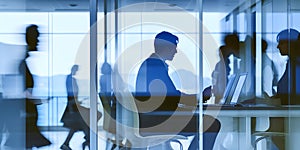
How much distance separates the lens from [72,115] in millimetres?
3619

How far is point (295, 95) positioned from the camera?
3984 millimetres

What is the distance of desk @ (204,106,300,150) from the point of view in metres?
3.78

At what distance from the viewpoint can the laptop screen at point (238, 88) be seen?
149 inches

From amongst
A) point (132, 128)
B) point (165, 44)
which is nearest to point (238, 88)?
point (165, 44)

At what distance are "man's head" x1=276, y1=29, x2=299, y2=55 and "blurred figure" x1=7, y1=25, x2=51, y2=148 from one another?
190 centimetres

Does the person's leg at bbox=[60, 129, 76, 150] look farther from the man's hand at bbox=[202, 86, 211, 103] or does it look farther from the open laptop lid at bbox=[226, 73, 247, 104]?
the open laptop lid at bbox=[226, 73, 247, 104]

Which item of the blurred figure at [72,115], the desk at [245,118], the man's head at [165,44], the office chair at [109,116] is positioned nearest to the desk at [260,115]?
the desk at [245,118]

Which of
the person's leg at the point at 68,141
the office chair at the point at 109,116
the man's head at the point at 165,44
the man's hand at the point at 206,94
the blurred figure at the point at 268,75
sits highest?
the man's head at the point at 165,44

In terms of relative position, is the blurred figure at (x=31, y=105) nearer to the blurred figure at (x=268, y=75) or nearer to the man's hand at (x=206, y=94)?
the man's hand at (x=206, y=94)

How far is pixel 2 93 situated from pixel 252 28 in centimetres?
197

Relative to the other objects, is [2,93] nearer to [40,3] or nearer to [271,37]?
[40,3]

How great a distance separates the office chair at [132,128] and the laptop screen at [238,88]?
0.54 meters

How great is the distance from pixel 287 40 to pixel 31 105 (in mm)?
2050

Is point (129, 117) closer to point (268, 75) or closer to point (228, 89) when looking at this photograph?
point (228, 89)
